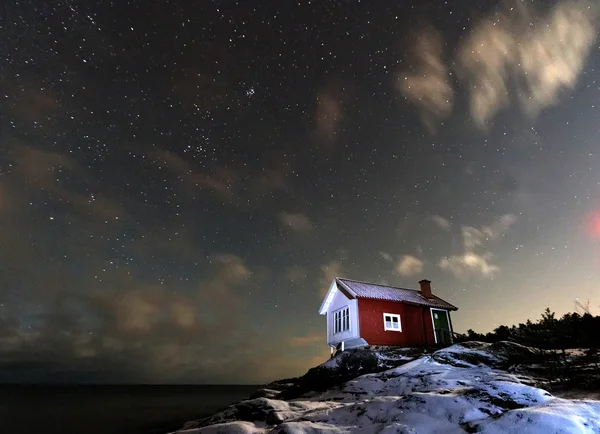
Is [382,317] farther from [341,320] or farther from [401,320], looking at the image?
[341,320]

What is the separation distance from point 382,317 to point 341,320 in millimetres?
3943

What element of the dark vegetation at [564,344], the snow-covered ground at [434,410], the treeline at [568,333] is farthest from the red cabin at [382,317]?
the snow-covered ground at [434,410]

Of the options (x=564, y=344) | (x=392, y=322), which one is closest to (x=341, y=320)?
(x=392, y=322)

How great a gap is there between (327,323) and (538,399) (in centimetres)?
2516

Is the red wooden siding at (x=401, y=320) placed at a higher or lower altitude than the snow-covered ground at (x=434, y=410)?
higher

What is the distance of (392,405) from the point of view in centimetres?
953

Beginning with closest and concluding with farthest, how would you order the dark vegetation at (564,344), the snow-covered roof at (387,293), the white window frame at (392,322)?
1. the dark vegetation at (564,344)
2. the white window frame at (392,322)
3. the snow-covered roof at (387,293)

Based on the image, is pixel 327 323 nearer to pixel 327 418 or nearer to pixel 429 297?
pixel 429 297

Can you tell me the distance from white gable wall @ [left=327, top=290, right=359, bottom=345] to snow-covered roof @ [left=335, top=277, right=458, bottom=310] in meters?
1.05

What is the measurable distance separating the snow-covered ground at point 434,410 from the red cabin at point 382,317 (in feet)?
38.3

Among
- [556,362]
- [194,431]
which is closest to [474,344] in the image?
[556,362]

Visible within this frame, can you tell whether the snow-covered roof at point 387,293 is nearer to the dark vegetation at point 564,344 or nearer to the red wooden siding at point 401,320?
the red wooden siding at point 401,320

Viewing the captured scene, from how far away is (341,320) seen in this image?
30547 mm

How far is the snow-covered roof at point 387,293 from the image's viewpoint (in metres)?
29.5
